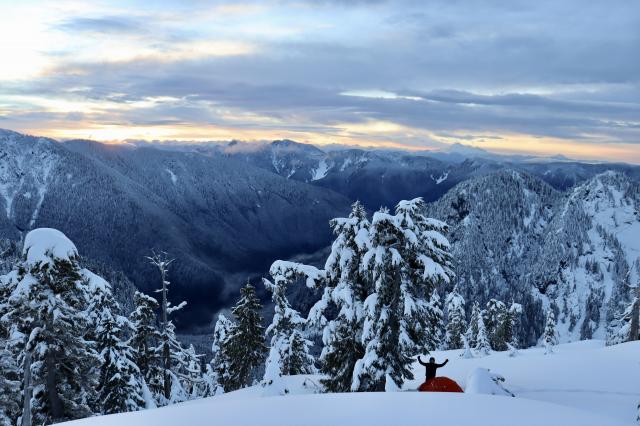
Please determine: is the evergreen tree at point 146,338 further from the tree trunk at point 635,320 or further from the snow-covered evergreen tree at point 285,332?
the tree trunk at point 635,320

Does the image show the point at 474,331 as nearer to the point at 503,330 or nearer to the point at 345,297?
the point at 503,330

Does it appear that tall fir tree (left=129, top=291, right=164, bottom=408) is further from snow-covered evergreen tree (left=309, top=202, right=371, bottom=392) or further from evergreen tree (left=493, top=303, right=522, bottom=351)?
evergreen tree (left=493, top=303, right=522, bottom=351)

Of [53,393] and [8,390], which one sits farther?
[53,393]

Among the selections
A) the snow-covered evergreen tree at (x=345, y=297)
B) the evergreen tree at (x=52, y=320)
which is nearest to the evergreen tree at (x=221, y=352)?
the evergreen tree at (x=52, y=320)

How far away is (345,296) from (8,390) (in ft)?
38.7

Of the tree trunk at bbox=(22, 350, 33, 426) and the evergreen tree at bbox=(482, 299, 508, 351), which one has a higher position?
the tree trunk at bbox=(22, 350, 33, 426)

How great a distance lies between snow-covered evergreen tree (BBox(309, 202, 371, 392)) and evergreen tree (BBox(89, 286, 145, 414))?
9376 millimetres

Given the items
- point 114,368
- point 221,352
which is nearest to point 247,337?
point 221,352

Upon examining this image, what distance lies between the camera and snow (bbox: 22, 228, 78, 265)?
50.4 feet

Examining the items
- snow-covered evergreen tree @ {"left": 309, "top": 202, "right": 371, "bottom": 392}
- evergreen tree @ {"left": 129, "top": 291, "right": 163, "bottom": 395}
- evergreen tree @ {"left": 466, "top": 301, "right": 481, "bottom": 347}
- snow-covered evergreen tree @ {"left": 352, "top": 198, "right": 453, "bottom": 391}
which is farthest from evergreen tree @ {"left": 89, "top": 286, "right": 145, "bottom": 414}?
evergreen tree @ {"left": 466, "top": 301, "right": 481, "bottom": 347}

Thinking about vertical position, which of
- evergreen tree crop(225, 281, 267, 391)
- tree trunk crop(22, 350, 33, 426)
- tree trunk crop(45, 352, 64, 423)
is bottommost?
evergreen tree crop(225, 281, 267, 391)

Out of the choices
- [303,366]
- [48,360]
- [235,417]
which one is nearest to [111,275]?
[303,366]

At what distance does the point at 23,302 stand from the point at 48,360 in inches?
→ 96.6

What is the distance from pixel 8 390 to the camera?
16.6m
